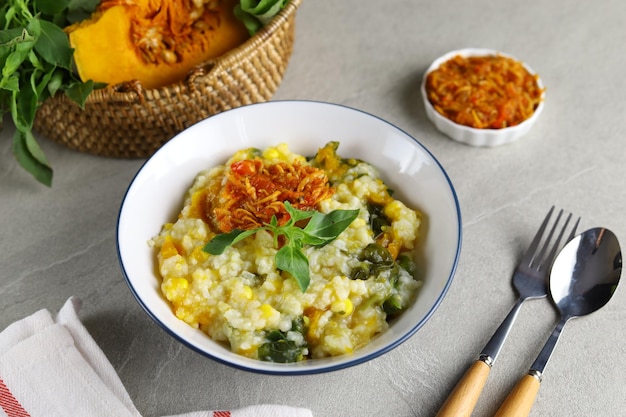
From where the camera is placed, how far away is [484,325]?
84.9 inches

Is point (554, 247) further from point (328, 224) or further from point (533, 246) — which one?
point (328, 224)

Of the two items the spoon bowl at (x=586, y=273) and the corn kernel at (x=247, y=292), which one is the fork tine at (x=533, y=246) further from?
the corn kernel at (x=247, y=292)

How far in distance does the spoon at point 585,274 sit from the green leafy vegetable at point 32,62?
1.72 meters

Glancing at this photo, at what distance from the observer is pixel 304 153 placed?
2426mm

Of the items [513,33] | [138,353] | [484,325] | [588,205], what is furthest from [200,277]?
[513,33]

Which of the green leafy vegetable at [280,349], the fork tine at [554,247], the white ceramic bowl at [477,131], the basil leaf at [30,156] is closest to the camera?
the green leafy vegetable at [280,349]

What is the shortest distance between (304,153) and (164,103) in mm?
548

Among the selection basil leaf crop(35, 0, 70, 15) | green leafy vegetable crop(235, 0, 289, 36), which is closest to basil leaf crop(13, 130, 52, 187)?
basil leaf crop(35, 0, 70, 15)

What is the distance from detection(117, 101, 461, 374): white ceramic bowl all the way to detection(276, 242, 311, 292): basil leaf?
225 millimetres

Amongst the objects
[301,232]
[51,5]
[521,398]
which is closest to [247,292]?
[301,232]

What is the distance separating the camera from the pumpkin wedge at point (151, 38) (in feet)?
7.85

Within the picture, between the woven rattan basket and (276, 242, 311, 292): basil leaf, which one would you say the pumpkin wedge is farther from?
(276, 242, 311, 292): basil leaf

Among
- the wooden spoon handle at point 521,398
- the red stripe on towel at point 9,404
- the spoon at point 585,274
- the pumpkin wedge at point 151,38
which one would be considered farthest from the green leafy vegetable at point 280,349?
the pumpkin wedge at point 151,38

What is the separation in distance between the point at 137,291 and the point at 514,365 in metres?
1.15
